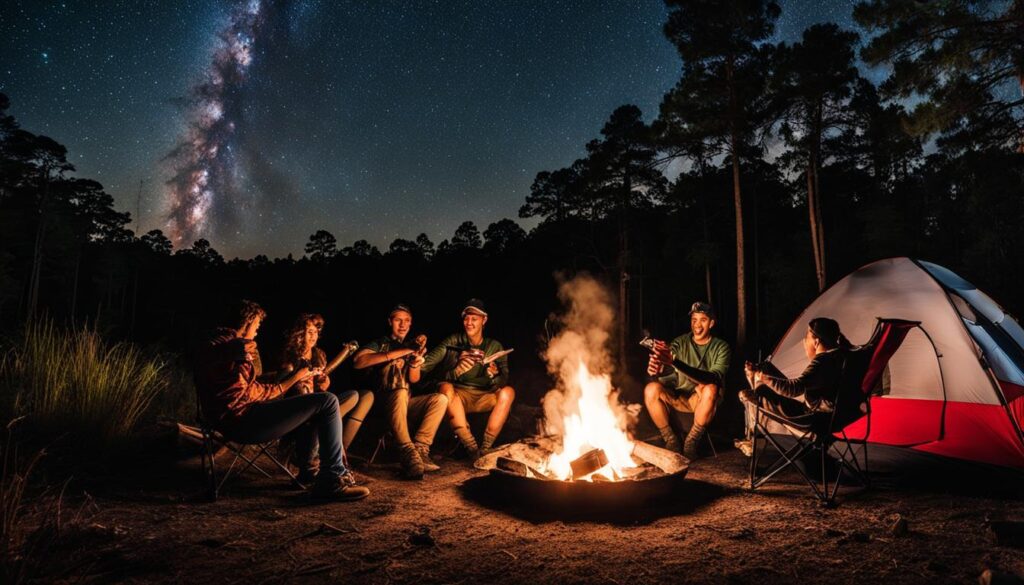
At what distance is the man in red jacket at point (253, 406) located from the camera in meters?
3.41

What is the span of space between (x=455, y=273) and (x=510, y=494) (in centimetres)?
3756

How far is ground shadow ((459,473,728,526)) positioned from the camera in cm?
339

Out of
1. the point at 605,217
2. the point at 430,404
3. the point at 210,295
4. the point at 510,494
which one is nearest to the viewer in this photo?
the point at 510,494

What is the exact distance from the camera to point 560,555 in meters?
2.72

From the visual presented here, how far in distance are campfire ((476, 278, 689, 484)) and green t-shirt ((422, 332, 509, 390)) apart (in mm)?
637

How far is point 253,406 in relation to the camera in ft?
11.5

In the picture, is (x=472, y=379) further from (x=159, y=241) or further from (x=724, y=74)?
(x=159, y=241)

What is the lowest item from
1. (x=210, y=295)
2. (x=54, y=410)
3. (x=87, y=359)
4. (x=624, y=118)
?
(x=54, y=410)

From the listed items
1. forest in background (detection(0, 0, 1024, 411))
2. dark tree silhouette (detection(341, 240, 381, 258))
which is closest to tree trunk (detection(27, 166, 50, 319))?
forest in background (detection(0, 0, 1024, 411))

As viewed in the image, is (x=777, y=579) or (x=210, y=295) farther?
(x=210, y=295)

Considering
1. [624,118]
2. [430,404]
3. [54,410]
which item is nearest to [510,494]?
[430,404]

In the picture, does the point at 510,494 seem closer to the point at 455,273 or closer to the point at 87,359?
the point at 87,359

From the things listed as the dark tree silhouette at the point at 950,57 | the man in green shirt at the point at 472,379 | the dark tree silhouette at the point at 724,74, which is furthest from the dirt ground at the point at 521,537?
the dark tree silhouette at the point at 724,74

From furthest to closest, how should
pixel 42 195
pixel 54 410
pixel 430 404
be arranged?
pixel 42 195 → pixel 430 404 → pixel 54 410
